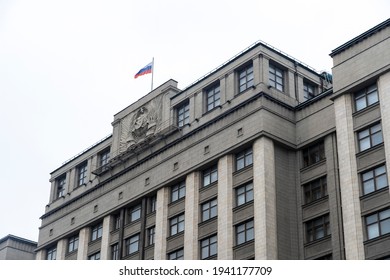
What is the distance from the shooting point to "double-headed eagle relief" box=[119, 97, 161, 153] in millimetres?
71438

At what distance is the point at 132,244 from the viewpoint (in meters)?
69.1

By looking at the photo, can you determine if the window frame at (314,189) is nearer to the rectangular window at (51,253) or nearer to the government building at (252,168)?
the government building at (252,168)

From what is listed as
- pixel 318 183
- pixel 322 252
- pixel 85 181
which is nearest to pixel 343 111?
pixel 318 183

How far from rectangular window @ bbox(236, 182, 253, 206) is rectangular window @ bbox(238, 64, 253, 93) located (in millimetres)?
8550

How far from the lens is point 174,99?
2781 inches

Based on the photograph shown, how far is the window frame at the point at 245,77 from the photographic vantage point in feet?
212

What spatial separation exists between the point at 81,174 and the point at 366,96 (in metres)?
34.7

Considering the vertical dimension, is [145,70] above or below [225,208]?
above

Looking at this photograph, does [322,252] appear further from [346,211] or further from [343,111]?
[343,111]

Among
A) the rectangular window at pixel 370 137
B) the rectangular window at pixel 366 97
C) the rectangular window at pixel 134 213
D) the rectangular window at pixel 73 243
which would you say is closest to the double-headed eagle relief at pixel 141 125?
the rectangular window at pixel 134 213

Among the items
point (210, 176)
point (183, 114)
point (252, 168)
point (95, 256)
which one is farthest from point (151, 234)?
point (252, 168)

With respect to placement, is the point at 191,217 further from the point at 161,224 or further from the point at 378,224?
the point at 378,224

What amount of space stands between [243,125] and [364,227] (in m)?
14.0

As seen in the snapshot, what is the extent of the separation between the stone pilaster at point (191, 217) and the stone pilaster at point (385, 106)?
1689 centimetres
